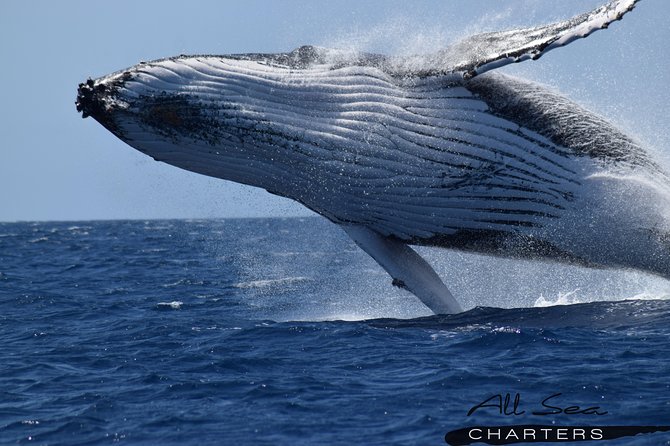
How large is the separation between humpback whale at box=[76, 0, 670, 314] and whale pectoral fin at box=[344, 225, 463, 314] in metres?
0.32

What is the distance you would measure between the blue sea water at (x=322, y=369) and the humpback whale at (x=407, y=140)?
137cm

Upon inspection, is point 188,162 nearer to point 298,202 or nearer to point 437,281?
point 298,202

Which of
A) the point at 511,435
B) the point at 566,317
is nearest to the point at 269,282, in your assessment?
the point at 566,317

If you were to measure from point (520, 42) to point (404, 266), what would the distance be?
9.57ft

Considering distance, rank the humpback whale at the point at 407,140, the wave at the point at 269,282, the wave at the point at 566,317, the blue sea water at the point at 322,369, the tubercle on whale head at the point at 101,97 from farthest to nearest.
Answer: the wave at the point at 269,282 < the wave at the point at 566,317 < the humpback whale at the point at 407,140 < the tubercle on whale head at the point at 101,97 < the blue sea water at the point at 322,369

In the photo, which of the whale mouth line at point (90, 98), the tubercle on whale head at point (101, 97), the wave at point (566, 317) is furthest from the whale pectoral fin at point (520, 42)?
the whale mouth line at point (90, 98)

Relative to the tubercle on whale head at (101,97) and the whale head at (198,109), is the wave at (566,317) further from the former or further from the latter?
the tubercle on whale head at (101,97)

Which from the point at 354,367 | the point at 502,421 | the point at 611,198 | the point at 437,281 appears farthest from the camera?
the point at 437,281

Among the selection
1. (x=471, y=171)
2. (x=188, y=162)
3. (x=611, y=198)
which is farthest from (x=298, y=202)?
(x=611, y=198)

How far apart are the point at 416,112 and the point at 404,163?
0.55 metres

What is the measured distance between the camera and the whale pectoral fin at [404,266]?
438 inches

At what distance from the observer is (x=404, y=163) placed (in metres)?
10.4

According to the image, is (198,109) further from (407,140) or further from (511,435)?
(511,435)

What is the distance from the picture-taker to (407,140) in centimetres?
1032
